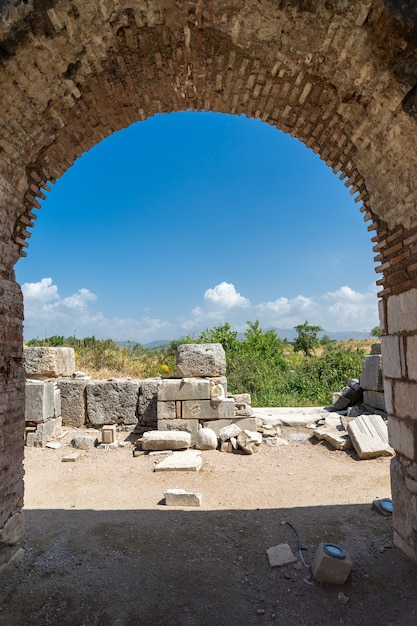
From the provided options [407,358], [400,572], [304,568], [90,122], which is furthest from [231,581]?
[90,122]

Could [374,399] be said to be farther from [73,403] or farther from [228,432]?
[73,403]

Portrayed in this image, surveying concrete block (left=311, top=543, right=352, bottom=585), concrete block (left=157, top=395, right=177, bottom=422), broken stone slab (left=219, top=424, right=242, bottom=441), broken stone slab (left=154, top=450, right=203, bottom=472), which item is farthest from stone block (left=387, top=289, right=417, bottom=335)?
concrete block (left=157, top=395, right=177, bottom=422)

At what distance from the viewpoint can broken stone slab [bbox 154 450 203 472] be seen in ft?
23.1

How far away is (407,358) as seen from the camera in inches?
148

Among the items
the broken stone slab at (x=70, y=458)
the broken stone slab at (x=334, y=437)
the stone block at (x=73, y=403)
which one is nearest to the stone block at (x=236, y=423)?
the broken stone slab at (x=334, y=437)

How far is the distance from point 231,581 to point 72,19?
4.94m

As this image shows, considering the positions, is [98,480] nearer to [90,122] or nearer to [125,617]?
[125,617]

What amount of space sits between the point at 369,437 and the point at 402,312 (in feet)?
15.0

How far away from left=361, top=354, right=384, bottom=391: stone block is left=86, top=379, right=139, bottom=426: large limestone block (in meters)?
5.41

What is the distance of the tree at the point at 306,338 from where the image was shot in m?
37.1

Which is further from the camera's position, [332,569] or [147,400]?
[147,400]

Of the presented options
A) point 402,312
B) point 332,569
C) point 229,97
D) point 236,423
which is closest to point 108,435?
point 236,423

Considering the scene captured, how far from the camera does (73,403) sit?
9.62 meters

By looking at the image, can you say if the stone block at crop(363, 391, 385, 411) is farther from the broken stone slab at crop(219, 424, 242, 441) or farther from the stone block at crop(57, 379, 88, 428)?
the stone block at crop(57, 379, 88, 428)
